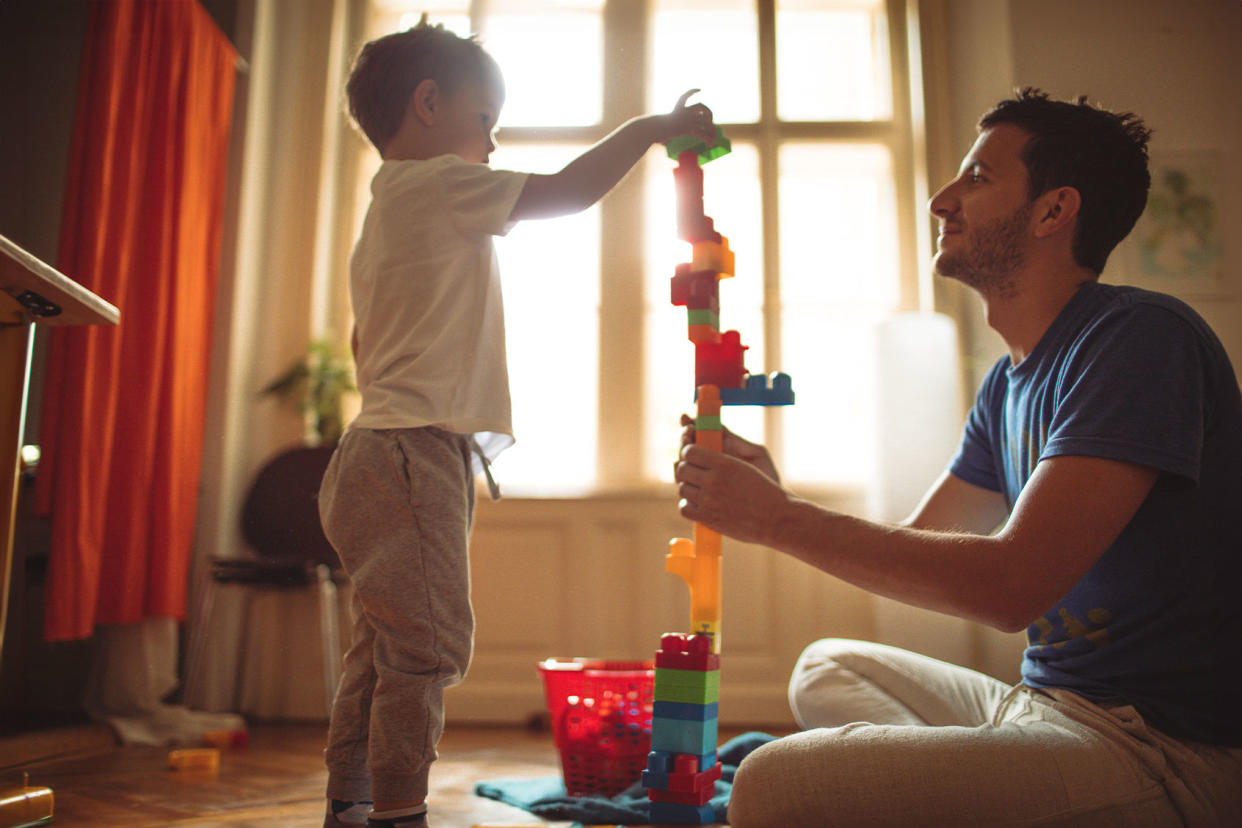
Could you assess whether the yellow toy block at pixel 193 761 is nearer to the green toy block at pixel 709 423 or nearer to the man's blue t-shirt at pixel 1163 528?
the green toy block at pixel 709 423

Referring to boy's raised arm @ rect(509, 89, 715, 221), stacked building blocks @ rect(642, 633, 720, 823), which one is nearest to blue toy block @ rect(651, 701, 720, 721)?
stacked building blocks @ rect(642, 633, 720, 823)

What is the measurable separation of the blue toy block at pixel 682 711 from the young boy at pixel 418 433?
275 mm

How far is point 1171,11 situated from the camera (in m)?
2.74

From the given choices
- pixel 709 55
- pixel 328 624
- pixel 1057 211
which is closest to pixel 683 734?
pixel 1057 211

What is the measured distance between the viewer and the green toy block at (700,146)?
124cm

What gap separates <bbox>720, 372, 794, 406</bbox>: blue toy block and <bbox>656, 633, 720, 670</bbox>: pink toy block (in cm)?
32

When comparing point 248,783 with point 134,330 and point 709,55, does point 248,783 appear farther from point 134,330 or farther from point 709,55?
point 709,55

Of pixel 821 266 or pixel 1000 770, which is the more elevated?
pixel 821 266

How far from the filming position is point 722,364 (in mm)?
1199

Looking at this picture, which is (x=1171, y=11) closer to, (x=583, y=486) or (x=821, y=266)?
(x=821, y=266)

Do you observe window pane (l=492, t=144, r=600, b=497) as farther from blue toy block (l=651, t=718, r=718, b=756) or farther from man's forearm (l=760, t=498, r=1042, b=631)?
man's forearm (l=760, t=498, r=1042, b=631)

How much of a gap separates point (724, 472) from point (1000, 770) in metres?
0.43

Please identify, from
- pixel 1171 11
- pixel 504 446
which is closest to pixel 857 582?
pixel 504 446

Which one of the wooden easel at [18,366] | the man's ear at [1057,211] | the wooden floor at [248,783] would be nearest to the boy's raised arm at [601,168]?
the man's ear at [1057,211]
